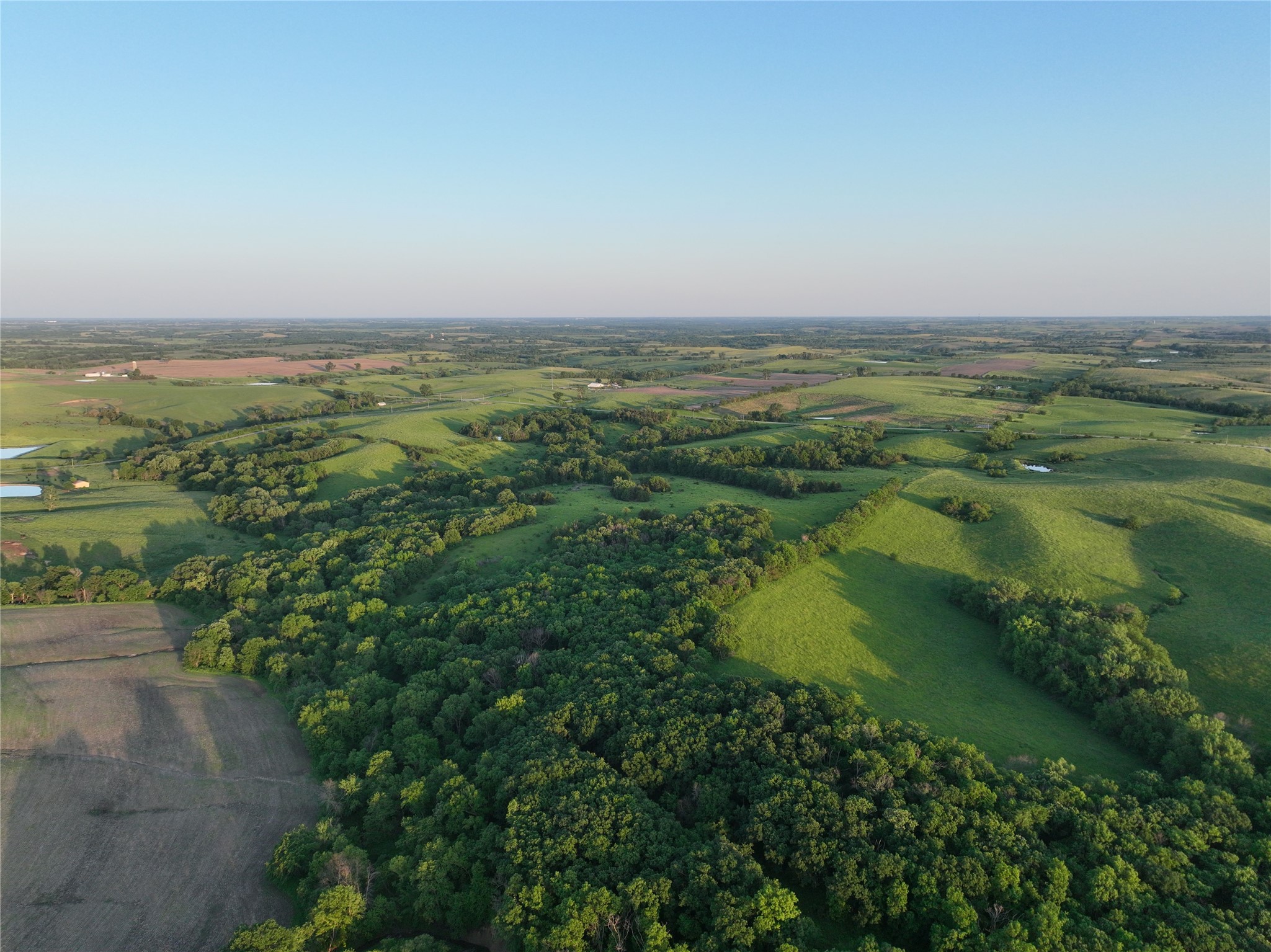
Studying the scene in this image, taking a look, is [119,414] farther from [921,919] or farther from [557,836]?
[921,919]

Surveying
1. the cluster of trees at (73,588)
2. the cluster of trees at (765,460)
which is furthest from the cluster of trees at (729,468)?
the cluster of trees at (73,588)

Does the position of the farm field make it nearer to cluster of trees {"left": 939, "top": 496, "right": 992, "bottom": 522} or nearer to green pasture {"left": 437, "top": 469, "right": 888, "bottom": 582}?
green pasture {"left": 437, "top": 469, "right": 888, "bottom": 582}

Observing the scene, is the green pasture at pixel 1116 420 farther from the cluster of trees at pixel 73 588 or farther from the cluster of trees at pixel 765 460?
the cluster of trees at pixel 73 588

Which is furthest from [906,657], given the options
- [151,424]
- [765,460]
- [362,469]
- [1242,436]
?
[151,424]

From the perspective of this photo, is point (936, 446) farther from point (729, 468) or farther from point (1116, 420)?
point (1116, 420)

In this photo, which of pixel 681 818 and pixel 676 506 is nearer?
pixel 681 818

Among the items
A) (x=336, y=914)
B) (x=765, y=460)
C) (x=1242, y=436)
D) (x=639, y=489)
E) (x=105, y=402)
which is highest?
(x=105, y=402)
